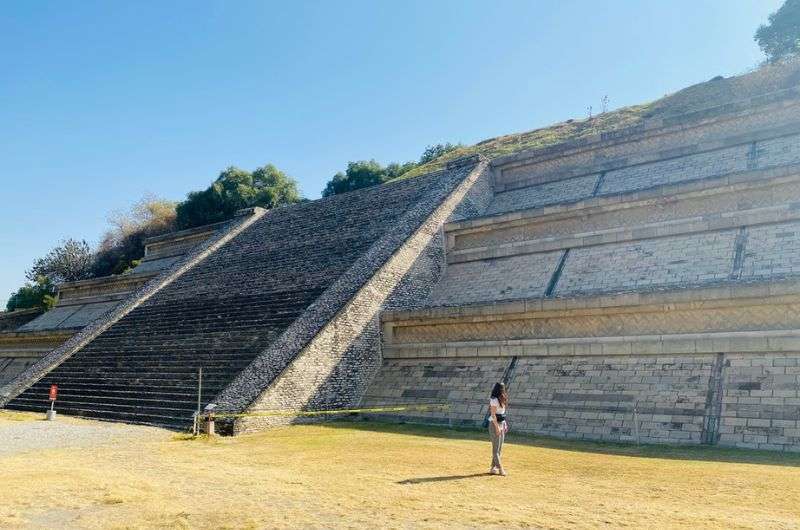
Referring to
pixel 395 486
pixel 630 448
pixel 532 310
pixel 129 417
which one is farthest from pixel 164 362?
pixel 630 448

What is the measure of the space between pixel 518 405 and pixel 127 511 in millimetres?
6937

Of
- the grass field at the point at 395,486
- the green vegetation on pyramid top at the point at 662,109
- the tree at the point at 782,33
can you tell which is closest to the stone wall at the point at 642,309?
the grass field at the point at 395,486

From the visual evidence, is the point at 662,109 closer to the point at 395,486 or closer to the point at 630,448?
the point at 630,448

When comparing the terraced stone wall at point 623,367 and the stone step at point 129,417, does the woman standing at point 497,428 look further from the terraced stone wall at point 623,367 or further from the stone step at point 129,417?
the stone step at point 129,417

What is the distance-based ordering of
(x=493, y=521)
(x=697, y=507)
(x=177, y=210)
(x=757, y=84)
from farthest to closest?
1. (x=177, y=210)
2. (x=757, y=84)
3. (x=697, y=507)
4. (x=493, y=521)

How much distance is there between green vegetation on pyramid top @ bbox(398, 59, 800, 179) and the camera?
960 inches

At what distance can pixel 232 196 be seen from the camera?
36.4 meters

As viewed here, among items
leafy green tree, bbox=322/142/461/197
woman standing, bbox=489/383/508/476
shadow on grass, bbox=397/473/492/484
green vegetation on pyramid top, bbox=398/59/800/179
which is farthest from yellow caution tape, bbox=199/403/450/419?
leafy green tree, bbox=322/142/461/197

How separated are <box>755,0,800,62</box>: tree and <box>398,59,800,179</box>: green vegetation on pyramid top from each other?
142 inches

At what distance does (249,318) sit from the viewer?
14453 millimetres

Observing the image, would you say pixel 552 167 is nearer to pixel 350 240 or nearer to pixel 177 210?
pixel 350 240

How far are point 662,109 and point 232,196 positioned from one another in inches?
964

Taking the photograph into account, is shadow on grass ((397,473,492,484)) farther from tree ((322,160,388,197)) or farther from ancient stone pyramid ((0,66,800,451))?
tree ((322,160,388,197))

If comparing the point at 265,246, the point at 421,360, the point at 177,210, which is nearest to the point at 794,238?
the point at 421,360
